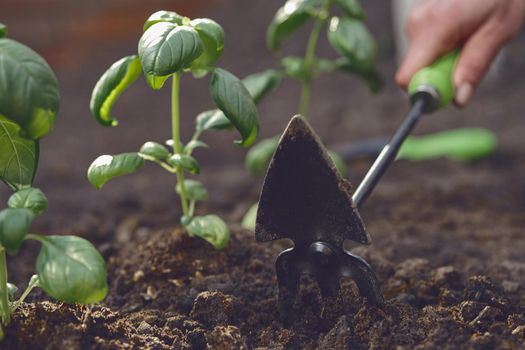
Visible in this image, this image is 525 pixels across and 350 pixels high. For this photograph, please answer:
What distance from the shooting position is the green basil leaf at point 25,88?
3.77 feet

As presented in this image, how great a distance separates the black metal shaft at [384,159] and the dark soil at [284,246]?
7.8 inches

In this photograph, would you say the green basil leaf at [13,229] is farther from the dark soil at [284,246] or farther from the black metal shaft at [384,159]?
the black metal shaft at [384,159]

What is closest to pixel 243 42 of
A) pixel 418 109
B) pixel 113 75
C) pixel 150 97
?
pixel 150 97

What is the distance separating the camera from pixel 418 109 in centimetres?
201

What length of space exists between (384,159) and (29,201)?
2.86 ft

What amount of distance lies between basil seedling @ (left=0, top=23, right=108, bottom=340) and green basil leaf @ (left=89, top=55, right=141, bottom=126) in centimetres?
22

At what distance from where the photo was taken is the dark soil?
1.42 m

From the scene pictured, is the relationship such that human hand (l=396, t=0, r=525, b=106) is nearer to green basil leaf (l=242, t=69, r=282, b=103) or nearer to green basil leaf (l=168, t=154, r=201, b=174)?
green basil leaf (l=242, t=69, r=282, b=103)

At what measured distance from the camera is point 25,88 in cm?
115

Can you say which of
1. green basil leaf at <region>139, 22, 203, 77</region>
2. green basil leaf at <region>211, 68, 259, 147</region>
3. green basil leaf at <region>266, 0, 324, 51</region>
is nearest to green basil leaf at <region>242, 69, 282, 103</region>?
green basil leaf at <region>266, 0, 324, 51</region>

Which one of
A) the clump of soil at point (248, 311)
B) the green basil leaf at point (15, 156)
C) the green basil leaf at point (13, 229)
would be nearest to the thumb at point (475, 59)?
the clump of soil at point (248, 311)

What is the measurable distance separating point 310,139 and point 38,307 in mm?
600

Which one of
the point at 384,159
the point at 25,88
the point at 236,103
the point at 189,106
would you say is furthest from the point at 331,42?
the point at 189,106

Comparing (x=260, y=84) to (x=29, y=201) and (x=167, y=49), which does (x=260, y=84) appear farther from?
(x=29, y=201)
